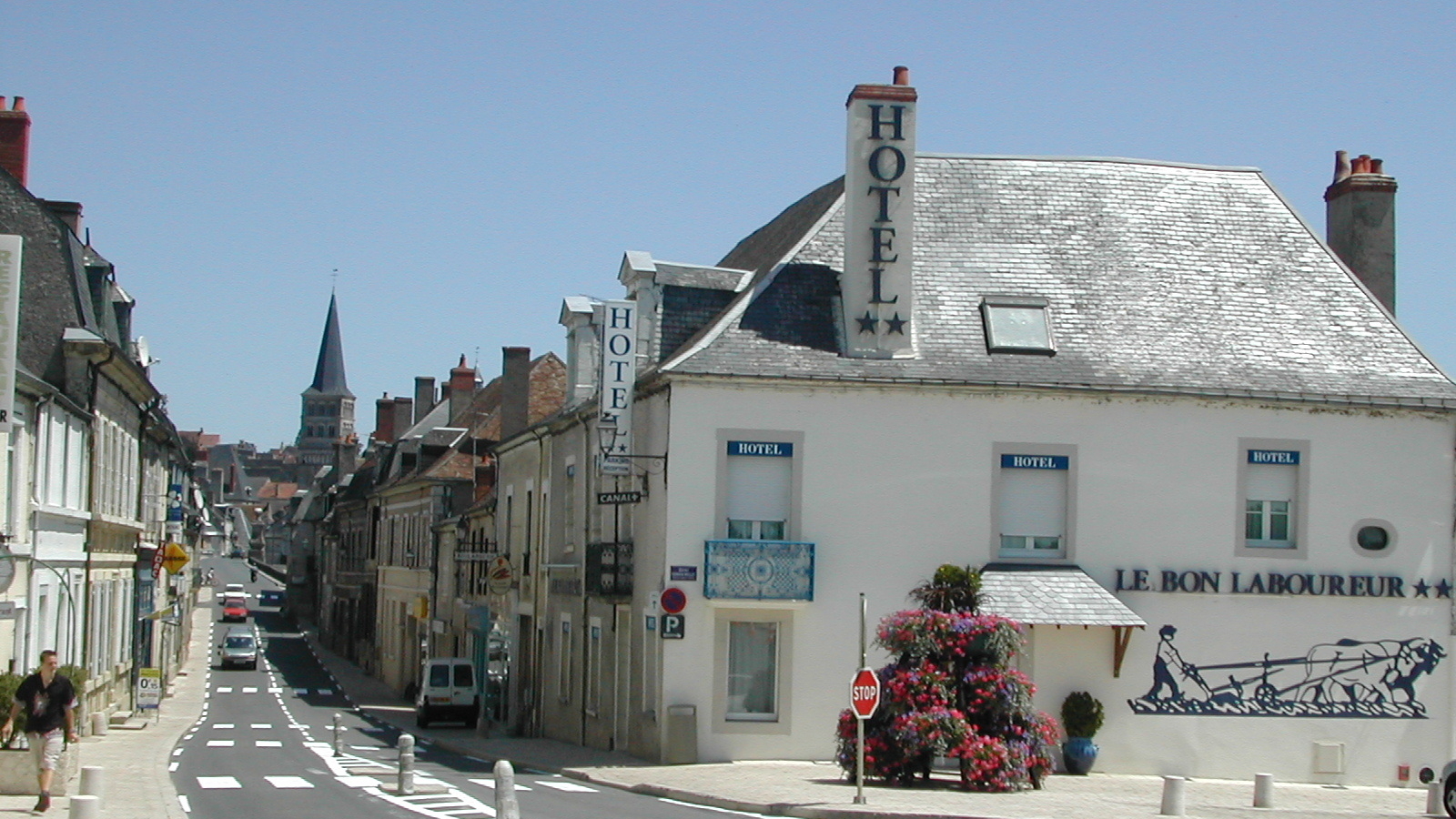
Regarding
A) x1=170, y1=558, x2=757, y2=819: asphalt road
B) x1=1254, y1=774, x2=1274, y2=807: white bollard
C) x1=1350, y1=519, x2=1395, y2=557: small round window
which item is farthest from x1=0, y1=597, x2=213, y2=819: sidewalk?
x1=1350, y1=519, x2=1395, y2=557: small round window

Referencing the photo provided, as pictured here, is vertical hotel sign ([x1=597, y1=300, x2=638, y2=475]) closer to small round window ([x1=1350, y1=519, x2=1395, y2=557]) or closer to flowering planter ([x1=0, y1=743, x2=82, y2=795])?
flowering planter ([x1=0, y1=743, x2=82, y2=795])

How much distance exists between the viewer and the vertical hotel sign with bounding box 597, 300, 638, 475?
2603cm

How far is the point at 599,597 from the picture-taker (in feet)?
94.2

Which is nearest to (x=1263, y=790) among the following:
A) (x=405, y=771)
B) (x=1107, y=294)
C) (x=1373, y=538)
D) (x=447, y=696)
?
A: (x=1373, y=538)

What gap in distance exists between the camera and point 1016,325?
25.8 meters

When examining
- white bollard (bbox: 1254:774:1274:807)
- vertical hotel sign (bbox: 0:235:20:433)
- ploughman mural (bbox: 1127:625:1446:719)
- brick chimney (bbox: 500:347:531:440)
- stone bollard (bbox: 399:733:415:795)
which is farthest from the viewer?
brick chimney (bbox: 500:347:531:440)

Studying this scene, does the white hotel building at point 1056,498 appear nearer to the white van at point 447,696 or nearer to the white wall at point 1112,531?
the white wall at point 1112,531

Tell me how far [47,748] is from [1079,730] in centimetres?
1384

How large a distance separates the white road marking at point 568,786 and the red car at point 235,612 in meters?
71.5

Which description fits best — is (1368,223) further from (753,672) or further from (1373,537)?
(753,672)

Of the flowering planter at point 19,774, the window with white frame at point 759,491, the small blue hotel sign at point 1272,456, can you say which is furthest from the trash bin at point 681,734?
the small blue hotel sign at point 1272,456

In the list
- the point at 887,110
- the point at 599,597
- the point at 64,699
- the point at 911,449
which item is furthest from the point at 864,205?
the point at 64,699

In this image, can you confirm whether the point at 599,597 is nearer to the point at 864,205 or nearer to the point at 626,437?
the point at 626,437

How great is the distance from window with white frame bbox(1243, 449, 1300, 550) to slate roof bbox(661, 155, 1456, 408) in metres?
0.98
